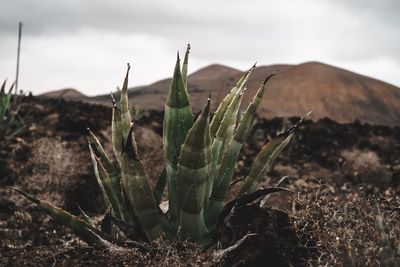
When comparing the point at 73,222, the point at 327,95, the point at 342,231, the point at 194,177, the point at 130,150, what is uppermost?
the point at 327,95

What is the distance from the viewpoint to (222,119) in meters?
2.93

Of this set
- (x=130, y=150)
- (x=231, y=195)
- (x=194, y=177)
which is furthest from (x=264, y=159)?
(x=231, y=195)

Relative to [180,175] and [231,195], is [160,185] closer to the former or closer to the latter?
[180,175]

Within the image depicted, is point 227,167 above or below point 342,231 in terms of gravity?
above

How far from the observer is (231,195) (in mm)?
6613

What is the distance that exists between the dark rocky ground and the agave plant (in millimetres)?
147

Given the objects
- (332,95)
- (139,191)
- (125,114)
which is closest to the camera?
(139,191)

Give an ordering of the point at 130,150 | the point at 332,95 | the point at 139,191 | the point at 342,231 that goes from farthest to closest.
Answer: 1. the point at 332,95
2. the point at 139,191
3. the point at 130,150
4. the point at 342,231

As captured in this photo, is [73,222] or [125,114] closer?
[73,222]

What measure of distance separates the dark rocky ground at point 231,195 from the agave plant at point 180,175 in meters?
0.15

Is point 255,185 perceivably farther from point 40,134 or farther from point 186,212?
point 40,134

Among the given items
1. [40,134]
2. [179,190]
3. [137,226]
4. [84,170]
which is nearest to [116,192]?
[137,226]

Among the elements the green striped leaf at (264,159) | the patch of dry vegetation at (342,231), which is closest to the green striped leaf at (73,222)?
the green striped leaf at (264,159)

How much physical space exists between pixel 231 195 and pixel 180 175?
419cm
